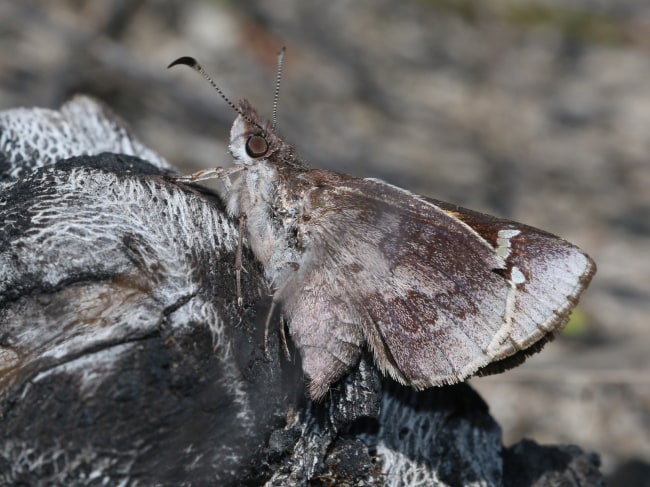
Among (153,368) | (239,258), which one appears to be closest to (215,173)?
(239,258)

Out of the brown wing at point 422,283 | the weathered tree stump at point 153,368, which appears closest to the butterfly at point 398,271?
the brown wing at point 422,283

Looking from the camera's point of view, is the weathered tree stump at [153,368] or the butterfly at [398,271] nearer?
the weathered tree stump at [153,368]

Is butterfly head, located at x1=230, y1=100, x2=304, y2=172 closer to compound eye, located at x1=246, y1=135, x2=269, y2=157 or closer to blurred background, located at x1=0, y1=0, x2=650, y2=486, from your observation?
compound eye, located at x1=246, y1=135, x2=269, y2=157

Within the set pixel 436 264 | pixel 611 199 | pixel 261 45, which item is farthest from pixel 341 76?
pixel 436 264

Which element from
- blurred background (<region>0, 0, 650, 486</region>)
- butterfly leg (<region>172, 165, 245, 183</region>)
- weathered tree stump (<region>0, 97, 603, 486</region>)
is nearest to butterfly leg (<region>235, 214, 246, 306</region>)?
weathered tree stump (<region>0, 97, 603, 486</region>)

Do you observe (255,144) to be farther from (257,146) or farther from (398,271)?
(398,271)

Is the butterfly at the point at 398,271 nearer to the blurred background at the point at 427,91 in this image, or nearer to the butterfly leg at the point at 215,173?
the butterfly leg at the point at 215,173
